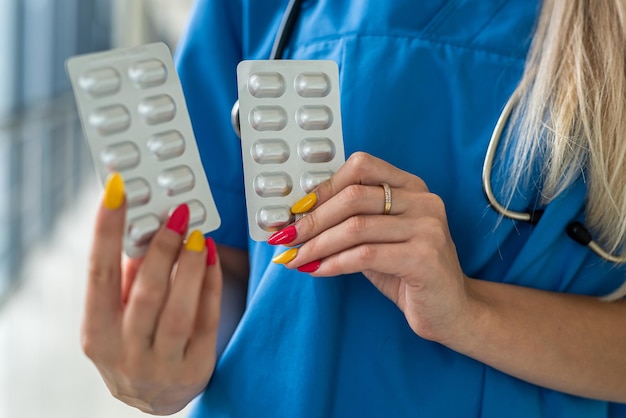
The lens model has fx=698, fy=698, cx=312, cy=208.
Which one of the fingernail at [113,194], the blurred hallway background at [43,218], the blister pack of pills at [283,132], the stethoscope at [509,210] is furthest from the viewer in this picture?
the blurred hallway background at [43,218]

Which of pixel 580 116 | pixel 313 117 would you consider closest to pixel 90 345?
pixel 313 117

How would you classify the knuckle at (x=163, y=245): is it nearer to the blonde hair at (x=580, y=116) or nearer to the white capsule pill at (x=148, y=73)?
the white capsule pill at (x=148, y=73)

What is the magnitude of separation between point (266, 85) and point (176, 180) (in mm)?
122

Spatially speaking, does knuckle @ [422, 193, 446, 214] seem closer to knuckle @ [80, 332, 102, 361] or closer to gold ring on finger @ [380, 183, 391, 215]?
gold ring on finger @ [380, 183, 391, 215]

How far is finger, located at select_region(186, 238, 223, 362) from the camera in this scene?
63 centimetres

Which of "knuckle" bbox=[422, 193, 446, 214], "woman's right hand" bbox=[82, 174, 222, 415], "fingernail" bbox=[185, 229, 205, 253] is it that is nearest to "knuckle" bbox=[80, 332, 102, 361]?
"woman's right hand" bbox=[82, 174, 222, 415]

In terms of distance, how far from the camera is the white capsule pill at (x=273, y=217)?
65cm

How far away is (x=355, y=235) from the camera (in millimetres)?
627

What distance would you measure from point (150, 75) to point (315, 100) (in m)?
0.16

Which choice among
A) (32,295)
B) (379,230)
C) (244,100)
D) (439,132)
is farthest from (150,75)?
(32,295)

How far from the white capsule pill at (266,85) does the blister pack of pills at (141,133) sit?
0.23 ft

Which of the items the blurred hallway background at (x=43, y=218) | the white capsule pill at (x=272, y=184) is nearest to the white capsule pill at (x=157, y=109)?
the white capsule pill at (x=272, y=184)

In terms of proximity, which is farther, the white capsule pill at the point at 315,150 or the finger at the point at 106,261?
the white capsule pill at the point at 315,150

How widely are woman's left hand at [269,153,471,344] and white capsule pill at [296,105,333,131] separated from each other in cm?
5
